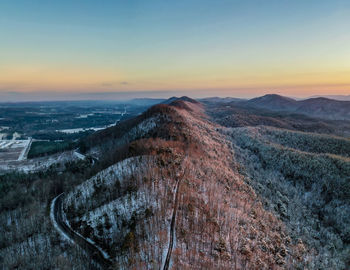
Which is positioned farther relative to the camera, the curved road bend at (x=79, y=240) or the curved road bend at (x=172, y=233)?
the curved road bend at (x=79, y=240)

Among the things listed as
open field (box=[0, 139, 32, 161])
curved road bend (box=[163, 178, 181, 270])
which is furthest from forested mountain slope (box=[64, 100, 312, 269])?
open field (box=[0, 139, 32, 161])

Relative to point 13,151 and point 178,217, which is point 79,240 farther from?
point 13,151

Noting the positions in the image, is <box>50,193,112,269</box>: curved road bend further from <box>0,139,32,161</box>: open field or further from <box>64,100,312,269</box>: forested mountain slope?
<box>0,139,32,161</box>: open field

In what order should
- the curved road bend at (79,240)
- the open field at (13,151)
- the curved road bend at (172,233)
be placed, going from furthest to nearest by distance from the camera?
the open field at (13,151) → the curved road bend at (79,240) → the curved road bend at (172,233)

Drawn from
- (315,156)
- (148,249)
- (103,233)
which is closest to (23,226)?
(103,233)

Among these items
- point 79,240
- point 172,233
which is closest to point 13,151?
point 79,240

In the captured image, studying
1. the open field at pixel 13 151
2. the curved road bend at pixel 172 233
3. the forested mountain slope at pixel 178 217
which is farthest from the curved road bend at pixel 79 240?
the open field at pixel 13 151

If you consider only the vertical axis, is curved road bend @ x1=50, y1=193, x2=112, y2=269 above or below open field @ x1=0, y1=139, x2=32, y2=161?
above

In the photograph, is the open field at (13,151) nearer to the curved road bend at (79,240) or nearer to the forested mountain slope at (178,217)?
the curved road bend at (79,240)

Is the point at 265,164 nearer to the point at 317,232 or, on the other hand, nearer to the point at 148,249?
the point at 317,232
